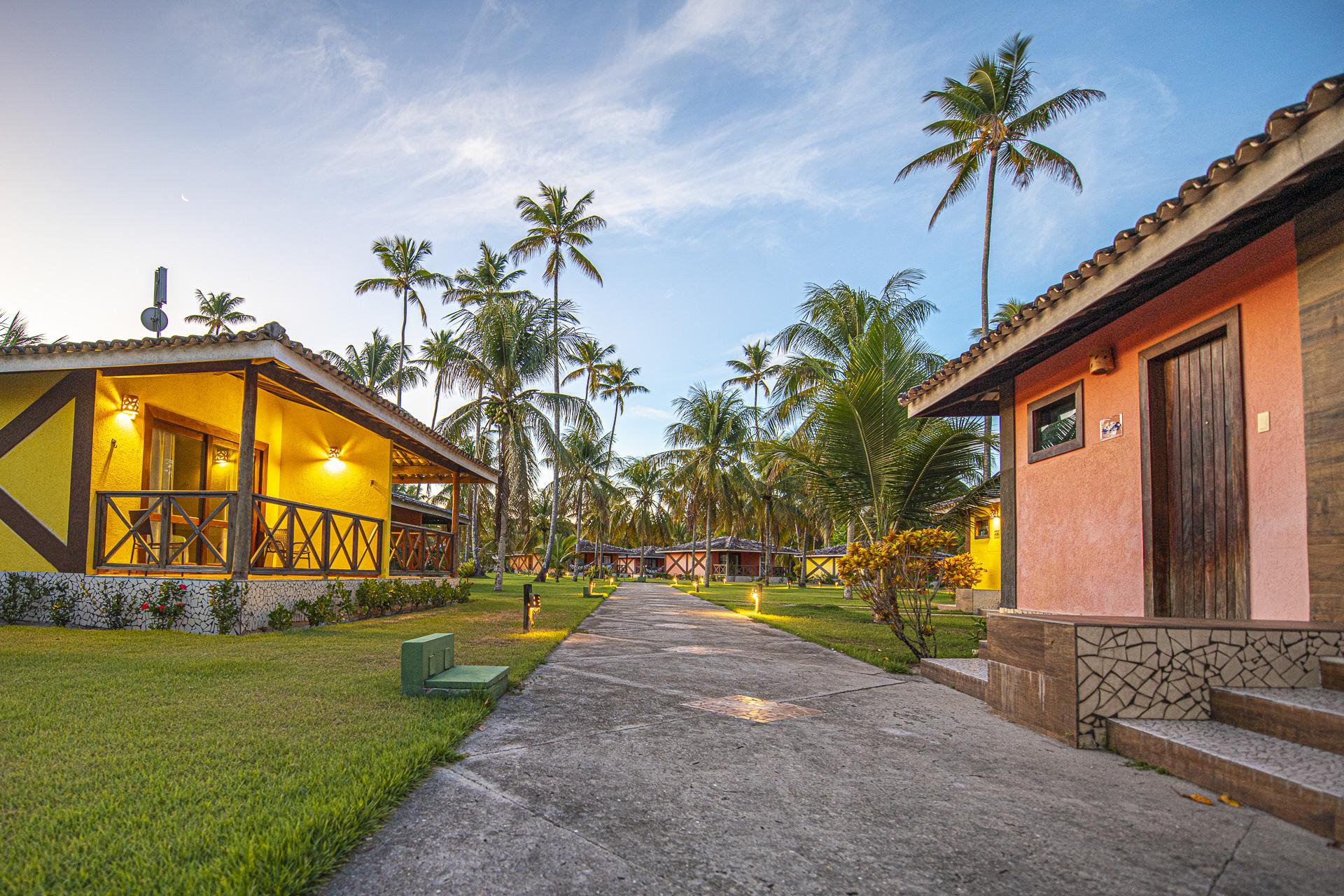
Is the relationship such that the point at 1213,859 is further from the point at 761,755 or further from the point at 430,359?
the point at 430,359

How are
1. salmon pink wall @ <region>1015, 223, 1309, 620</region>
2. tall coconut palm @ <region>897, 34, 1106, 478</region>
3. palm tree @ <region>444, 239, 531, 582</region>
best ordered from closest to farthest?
salmon pink wall @ <region>1015, 223, 1309, 620</region>, tall coconut palm @ <region>897, 34, 1106, 478</region>, palm tree @ <region>444, 239, 531, 582</region>

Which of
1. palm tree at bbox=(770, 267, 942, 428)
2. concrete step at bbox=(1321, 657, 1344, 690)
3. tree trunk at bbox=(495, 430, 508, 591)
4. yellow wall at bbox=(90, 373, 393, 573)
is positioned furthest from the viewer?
palm tree at bbox=(770, 267, 942, 428)

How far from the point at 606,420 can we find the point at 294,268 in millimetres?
26877

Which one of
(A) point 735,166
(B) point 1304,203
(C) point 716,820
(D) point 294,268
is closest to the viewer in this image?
(C) point 716,820

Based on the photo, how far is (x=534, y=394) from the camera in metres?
23.3

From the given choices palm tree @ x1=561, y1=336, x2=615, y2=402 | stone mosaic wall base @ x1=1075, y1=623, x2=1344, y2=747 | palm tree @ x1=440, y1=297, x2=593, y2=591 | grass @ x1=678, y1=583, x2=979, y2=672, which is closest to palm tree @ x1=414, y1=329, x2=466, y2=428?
palm tree @ x1=440, y1=297, x2=593, y2=591

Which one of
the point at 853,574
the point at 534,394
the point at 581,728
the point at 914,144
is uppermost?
the point at 914,144

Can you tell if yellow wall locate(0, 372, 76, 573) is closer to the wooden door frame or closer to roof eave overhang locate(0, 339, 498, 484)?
roof eave overhang locate(0, 339, 498, 484)

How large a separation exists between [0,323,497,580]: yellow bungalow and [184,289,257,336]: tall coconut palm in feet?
88.9

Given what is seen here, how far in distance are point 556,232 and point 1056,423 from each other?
21552 mm

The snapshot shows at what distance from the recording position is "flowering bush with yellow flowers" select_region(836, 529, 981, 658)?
7281mm

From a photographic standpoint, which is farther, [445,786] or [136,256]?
[136,256]

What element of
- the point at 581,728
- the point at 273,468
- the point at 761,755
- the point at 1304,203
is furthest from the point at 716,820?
the point at 273,468

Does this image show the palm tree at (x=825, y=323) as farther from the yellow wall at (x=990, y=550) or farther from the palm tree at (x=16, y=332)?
the palm tree at (x=16, y=332)
